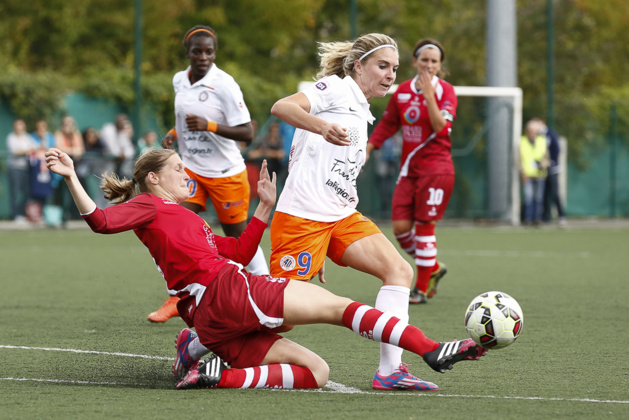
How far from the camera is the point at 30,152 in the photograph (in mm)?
17953

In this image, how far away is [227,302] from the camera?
16.3 feet

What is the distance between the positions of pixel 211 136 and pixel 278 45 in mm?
26022

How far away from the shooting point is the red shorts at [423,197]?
868 cm

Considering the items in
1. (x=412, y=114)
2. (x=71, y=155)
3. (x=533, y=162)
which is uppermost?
(x=412, y=114)

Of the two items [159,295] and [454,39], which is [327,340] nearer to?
[159,295]

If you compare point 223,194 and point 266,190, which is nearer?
point 266,190

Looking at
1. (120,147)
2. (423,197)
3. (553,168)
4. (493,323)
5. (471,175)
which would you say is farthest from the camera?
(471,175)

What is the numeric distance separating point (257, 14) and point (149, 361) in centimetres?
2787

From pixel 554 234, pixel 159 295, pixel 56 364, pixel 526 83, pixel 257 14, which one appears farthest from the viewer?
pixel 257 14

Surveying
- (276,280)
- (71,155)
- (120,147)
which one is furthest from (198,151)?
(120,147)

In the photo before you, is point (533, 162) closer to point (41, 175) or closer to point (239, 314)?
point (41, 175)

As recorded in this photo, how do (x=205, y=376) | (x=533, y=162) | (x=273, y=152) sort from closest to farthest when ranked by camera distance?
(x=205, y=376)
(x=273, y=152)
(x=533, y=162)

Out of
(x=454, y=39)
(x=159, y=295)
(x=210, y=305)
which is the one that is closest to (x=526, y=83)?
(x=454, y=39)

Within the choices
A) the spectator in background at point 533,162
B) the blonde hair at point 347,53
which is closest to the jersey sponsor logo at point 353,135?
the blonde hair at point 347,53
